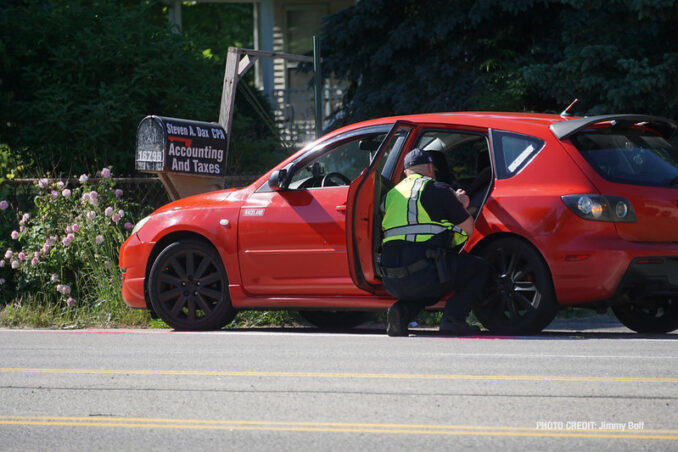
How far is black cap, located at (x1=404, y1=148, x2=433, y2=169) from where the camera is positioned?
9328 millimetres

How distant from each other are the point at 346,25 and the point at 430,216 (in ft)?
32.9

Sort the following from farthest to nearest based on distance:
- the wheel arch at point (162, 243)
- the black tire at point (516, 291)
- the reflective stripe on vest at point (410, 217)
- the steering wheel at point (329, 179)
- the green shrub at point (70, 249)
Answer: the green shrub at point (70, 249) → the wheel arch at point (162, 243) → the steering wheel at point (329, 179) → the reflective stripe on vest at point (410, 217) → the black tire at point (516, 291)

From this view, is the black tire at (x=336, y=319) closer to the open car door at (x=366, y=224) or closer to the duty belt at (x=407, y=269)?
the open car door at (x=366, y=224)

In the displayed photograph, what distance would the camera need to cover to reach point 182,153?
485 inches

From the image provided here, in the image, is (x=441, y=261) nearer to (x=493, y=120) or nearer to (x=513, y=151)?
(x=513, y=151)

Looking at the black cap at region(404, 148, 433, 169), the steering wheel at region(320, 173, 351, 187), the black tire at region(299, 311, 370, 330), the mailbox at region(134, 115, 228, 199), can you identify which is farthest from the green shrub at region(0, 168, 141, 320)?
the black cap at region(404, 148, 433, 169)

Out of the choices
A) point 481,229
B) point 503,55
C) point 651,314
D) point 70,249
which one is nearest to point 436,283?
point 481,229

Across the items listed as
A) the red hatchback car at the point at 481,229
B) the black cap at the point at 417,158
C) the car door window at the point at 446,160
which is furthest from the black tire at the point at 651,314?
the black cap at the point at 417,158

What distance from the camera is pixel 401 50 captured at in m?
18.5

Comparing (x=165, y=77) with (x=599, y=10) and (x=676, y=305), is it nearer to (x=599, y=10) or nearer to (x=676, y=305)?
(x=599, y=10)

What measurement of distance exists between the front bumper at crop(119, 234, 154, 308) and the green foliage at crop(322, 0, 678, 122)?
6822mm

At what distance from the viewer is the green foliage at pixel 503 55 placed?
15180 mm

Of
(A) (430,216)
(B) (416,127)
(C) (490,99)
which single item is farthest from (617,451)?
(C) (490,99)

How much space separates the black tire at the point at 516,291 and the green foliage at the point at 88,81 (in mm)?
8096
